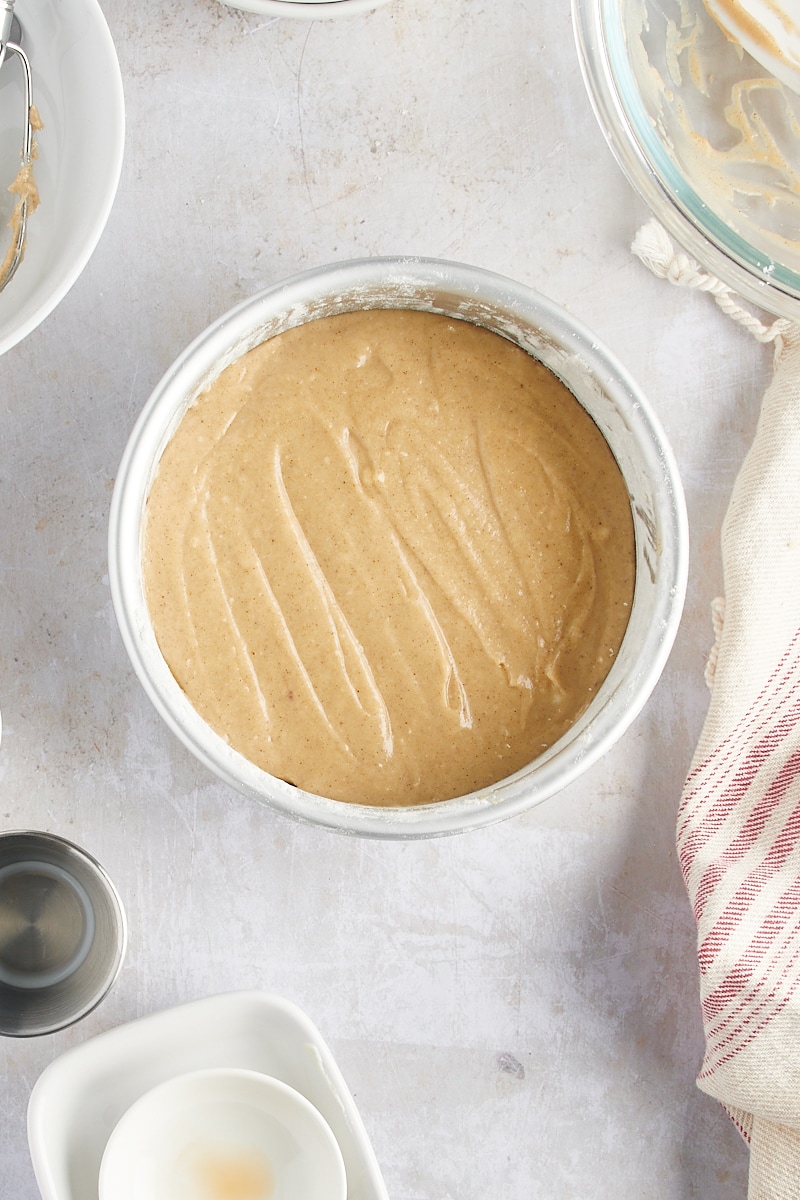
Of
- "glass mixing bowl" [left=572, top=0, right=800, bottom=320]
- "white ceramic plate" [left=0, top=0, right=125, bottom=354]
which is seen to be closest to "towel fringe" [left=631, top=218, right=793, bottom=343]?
"glass mixing bowl" [left=572, top=0, right=800, bottom=320]

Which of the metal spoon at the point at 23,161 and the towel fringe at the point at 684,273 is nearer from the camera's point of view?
the metal spoon at the point at 23,161

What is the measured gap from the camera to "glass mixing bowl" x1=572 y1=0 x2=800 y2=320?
129 cm

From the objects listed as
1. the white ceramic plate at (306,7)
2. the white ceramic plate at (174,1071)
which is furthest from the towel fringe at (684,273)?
the white ceramic plate at (174,1071)

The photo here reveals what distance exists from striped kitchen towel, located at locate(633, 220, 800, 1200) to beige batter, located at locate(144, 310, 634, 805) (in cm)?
20

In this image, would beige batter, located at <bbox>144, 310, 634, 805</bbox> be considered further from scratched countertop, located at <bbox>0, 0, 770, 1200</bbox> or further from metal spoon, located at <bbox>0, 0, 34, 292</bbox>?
metal spoon, located at <bbox>0, 0, 34, 292</bbox>

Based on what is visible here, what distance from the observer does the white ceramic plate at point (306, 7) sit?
54.4 inches

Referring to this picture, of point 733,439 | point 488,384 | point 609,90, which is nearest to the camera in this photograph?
point 609,90

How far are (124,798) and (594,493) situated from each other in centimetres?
78

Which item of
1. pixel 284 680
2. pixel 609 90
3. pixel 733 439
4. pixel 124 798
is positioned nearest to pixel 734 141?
pixel 609 90

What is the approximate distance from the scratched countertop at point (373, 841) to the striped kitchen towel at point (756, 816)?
0.06 metres

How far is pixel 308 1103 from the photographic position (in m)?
1.37

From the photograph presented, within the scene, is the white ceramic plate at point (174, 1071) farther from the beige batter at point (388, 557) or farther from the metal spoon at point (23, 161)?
the metal spoon at point (23, 161)

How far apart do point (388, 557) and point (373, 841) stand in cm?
42

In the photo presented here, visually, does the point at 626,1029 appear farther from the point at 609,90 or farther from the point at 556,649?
the point at 609,90
